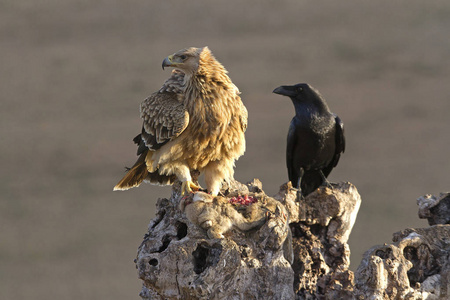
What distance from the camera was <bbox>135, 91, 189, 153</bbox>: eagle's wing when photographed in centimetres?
635

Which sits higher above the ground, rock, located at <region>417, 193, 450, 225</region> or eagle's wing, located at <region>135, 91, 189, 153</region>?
eagle's wing, located at <region>135, 91, 189, 153</region>

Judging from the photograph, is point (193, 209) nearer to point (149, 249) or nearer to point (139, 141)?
point (149, 249)

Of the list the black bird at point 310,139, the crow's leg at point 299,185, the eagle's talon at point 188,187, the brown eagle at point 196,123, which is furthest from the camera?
the black bird at point 310,139

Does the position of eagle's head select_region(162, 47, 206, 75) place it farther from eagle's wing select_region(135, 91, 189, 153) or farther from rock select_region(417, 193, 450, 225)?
rock select_region(417, 193, 450, 225)

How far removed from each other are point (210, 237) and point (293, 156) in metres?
2.24

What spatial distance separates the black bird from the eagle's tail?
5.16 feet

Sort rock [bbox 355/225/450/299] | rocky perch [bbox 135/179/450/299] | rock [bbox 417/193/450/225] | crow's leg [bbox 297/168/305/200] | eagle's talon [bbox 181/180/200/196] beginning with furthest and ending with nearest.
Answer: rock [bbox 417/193/450/225] < crow's leg [bbox 297/168/305/200] < eagle's talon [bbox 181/180/200/196] < rock [bbox 355/225/450/299] < rocky perch [bbox 135/179/450/299]

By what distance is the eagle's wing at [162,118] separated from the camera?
→ 6352mm

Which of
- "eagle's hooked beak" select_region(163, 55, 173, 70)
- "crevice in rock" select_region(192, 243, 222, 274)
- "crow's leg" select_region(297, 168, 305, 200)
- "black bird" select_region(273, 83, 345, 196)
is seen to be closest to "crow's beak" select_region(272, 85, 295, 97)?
"black bird" select_region(273, 83, 345, 196)

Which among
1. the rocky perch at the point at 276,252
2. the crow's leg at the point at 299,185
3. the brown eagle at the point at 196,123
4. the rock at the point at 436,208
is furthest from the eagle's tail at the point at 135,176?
the rock at the point at 436,208

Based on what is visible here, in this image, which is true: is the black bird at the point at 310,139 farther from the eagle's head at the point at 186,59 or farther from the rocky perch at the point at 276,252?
the eagle's head at the point at 186,59

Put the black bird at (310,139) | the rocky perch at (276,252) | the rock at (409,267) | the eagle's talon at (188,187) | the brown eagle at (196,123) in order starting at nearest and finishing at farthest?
1. the rocky perch at (276,252)
2. the rock at (409,267)
3. the eagle's talon at (188,187)
4. the brown eagle at (196,123)
5. the black bird at (310,139)

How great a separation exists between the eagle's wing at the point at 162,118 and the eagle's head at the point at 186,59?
0.31 m

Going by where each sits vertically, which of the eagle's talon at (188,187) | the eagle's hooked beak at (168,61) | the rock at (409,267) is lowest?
the rock at (409,267)
